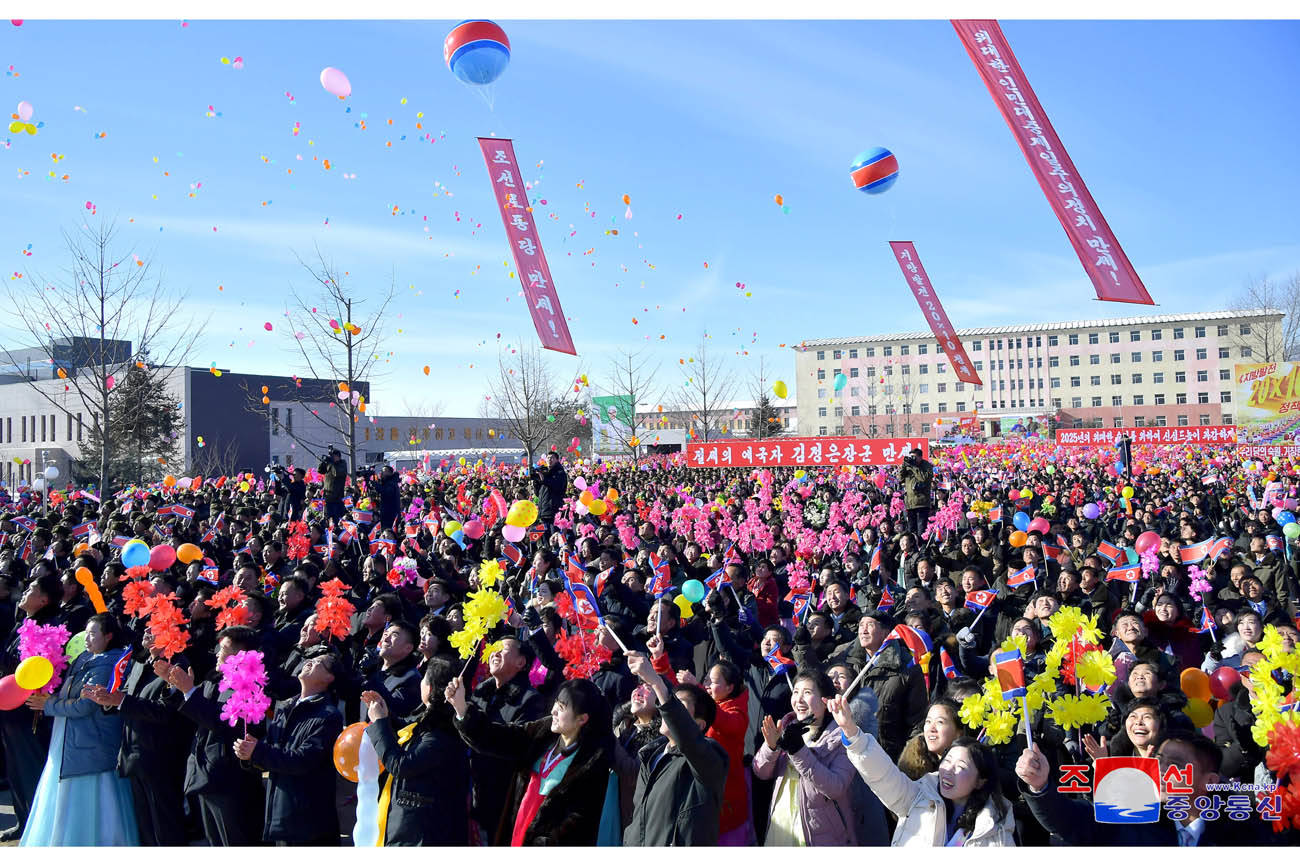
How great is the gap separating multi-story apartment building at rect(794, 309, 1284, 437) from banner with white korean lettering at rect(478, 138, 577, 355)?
198ft

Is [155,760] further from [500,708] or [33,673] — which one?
[500,708]

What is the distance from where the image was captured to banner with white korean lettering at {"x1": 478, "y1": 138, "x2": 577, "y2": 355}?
39.0 ft

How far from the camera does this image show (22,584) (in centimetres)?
784

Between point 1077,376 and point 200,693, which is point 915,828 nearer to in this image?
point 200,693

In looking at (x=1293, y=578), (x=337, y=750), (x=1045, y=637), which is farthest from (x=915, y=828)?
(x=1293, y=578)

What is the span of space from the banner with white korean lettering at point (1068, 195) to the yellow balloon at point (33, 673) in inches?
370

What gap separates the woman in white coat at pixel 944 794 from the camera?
10.1 feet

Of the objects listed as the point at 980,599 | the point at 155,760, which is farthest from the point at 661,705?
the point at 980,599

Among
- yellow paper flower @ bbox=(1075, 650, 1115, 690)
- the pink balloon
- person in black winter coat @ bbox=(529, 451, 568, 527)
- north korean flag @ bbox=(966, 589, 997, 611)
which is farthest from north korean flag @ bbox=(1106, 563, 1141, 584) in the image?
the pink balloon

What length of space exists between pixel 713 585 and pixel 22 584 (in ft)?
20.6

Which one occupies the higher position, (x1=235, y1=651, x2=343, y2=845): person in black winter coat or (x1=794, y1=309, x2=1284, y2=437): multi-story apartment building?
(x1=794, y1=309, x2=1284, y2=437): multi-story apartment building

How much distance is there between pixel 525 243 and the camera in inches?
479

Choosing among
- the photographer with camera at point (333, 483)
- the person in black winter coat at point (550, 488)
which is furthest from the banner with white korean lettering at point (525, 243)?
the photographer with camera at point (333, 483)

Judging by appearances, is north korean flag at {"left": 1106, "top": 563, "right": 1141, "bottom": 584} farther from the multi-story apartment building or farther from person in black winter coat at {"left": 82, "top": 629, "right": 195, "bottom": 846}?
the multi-story apartment building
